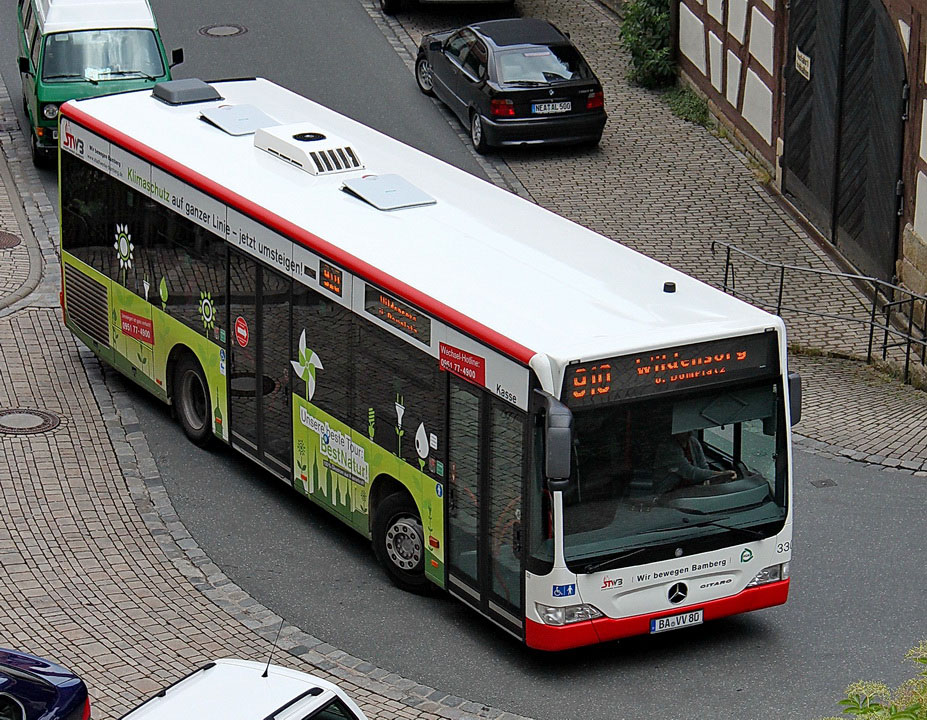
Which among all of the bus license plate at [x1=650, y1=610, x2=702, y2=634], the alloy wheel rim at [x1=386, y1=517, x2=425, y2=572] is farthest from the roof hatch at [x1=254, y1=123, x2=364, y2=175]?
the bus license plate at [x1=650, y1=610, x2=702, y2=634]

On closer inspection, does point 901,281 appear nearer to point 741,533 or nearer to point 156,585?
point 741,533

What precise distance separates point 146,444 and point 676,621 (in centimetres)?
625

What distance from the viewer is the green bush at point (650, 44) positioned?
2712 cm

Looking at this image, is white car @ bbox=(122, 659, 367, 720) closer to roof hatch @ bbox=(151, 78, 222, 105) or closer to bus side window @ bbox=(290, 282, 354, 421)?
bus side window @ bbox=(290, 282, 354, 421)

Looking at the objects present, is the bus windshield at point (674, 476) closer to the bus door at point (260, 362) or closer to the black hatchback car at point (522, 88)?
the bus door at point (260, 362)

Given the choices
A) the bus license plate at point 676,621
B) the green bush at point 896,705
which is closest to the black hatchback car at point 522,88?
the bus license plate at point 676,621

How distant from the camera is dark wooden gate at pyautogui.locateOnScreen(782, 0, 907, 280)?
19.8 metres

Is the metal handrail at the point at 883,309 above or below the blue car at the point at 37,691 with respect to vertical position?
below

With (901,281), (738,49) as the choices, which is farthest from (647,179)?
(901,281)

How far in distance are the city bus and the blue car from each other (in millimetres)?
3206

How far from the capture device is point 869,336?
18.7m

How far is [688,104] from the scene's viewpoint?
86.5 feet

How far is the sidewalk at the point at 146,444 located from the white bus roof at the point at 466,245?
2.65 meters

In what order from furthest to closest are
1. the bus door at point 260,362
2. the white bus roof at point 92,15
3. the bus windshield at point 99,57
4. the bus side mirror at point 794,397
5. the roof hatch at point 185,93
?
the white bus roof at point 92,15, the bus windshield at point 99,57, the roof hatch at point 185,93, the bus door at point 260,362, the bus side mirror at point 794,397
